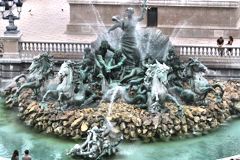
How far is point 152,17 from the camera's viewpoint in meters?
44.9

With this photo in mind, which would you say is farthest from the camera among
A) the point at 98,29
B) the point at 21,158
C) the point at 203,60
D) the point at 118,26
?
the point at 98,29

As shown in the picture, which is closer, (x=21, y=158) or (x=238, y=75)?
Result: (x=21, y=158)

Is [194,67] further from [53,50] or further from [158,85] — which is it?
[53,50]

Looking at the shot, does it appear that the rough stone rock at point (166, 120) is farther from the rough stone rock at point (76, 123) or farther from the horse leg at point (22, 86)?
the horse leg at point (22, 86)

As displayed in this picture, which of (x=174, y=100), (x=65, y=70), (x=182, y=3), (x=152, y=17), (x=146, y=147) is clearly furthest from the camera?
(x=152, y=17)

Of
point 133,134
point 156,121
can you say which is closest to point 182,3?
point 156,121

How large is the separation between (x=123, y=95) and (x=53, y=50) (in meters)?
5.61

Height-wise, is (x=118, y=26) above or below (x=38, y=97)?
above

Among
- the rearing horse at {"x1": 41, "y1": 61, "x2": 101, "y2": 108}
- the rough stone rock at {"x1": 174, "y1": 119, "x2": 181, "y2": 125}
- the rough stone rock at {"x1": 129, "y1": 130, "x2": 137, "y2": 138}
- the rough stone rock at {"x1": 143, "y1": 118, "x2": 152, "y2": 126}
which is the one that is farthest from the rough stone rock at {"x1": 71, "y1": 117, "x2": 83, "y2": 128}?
the rough stone rock at {"x1": 174, "y1": 119, "x2": 181, "y2": 125}

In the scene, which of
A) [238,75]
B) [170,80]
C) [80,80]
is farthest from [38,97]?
[238,75]

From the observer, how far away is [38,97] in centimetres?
3703

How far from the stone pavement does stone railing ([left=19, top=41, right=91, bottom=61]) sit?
3.28 meters

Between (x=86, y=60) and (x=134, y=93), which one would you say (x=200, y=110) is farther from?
(x=86, y=60)

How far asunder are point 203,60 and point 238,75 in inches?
61.9
